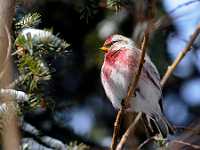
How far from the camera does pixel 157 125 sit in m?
2.82

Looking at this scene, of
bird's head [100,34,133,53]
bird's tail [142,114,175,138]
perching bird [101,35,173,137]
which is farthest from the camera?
bird's head [100,34,133,53]

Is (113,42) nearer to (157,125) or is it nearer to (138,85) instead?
(138,85)

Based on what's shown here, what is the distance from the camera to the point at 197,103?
14.5 feet

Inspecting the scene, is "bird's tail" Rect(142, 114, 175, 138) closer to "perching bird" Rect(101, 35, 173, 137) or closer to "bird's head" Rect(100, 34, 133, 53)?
"perching bird" Rect(101, 35, 173, 137)

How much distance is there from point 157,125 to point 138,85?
22 centimetres

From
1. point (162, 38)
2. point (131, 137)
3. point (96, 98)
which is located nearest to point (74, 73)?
point (96, 98)

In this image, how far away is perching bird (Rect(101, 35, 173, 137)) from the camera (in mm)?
2822

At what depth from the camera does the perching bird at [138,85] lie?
9.26 ft

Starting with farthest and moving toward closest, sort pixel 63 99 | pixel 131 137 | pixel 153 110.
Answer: pixel 63 99 → pixel 153 110 → pixel 131 137

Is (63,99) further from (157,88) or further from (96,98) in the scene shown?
(157,88)

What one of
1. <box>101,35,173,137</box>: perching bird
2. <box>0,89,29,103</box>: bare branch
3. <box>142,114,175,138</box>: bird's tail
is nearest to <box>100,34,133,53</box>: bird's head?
<box>101,35,173,137</box>: perching bird

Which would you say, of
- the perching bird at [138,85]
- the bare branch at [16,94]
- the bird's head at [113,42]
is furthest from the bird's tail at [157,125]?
the bare branch at [16,94]

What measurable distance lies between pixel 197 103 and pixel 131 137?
279cm

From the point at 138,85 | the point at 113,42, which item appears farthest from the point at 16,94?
the point at 113,42
